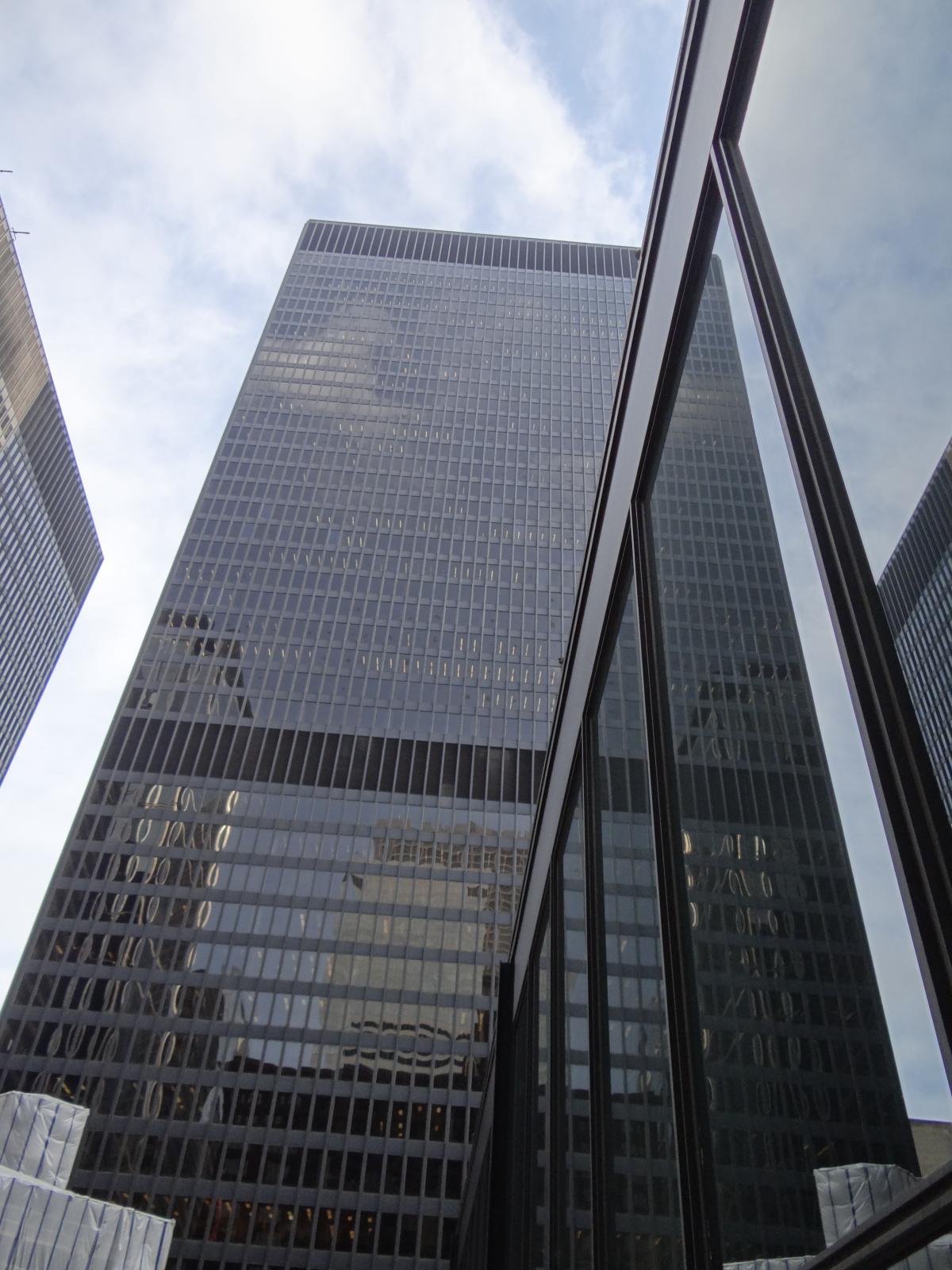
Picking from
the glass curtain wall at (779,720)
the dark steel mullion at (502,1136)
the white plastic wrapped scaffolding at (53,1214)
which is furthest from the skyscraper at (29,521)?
the glass curtain wall at (779,720)

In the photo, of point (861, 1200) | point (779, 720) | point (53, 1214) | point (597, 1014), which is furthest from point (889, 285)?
point (53, 1214)

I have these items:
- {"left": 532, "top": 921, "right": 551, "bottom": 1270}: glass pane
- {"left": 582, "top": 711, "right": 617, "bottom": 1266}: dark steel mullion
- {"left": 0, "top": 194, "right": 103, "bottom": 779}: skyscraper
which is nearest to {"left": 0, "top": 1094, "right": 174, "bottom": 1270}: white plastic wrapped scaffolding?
{"left": 532, "top": 921, "right": 551, "bottom": 1270}: glass pane

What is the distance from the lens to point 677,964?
432 centimetres

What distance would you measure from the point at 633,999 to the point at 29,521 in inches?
4516

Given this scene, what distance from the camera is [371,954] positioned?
65625mm

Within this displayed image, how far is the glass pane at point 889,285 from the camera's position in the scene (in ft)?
7.00

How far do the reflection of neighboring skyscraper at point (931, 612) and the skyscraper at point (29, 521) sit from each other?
9732cm

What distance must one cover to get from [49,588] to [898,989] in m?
126

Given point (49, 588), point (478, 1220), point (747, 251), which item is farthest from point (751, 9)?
point (49, 588)

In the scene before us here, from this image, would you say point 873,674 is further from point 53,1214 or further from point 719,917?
point 53,1214

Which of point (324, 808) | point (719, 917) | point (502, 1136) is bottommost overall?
point (719, 917)

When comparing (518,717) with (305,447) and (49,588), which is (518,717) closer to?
(305,447)

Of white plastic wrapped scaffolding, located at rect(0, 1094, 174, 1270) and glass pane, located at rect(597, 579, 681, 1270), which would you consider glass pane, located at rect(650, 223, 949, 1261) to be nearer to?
glass pane, located at rect(597, 579, 681, 1270)

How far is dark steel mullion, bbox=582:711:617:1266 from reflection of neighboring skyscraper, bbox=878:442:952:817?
14.2ft
